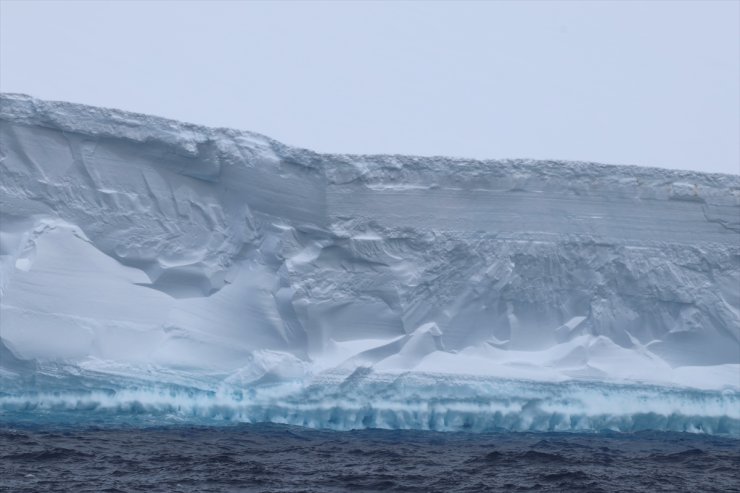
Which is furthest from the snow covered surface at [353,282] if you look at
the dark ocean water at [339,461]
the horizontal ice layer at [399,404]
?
the dark ocean water at [339,461]

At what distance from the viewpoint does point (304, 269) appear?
819cm

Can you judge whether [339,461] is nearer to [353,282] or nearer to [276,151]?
[353,282]

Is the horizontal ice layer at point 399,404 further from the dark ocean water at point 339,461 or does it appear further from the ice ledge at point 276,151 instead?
the ice ledge at point 276,151

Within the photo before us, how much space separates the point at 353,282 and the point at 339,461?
2.40 meters

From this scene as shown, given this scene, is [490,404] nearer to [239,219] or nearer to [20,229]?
[239,219]

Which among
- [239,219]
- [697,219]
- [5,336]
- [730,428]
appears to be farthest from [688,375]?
[5,336]

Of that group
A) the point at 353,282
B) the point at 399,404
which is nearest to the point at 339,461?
the point at 399,404

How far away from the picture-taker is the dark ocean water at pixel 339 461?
529 centimetres

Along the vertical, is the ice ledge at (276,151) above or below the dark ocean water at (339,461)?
above

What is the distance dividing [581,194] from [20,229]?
4498 millimetres

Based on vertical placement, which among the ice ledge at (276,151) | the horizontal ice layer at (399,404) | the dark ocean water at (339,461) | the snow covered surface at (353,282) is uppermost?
the ice ledge at (276,151)

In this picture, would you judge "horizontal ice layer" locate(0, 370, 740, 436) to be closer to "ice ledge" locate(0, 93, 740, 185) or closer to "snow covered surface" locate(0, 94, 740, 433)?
"snow covered surface" locate(0, 94, 740, 433)

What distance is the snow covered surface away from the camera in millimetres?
7746

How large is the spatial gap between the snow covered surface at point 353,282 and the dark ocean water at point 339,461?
418mm
